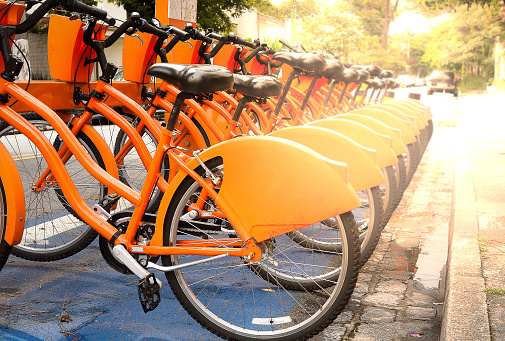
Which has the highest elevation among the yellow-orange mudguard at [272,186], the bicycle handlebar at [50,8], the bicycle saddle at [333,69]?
the bicycle handlebar at [50,8]

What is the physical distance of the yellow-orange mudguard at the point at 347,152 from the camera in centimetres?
353

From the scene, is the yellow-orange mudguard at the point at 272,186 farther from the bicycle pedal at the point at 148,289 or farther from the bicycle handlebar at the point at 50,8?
the bicycle handlebar at the point at 50,8

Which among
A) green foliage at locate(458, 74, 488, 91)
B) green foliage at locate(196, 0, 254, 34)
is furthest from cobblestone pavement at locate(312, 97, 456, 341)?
green foliage at locate(458, 74, 488, 91)

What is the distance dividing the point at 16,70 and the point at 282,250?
1715mm

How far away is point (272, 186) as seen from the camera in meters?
2.83

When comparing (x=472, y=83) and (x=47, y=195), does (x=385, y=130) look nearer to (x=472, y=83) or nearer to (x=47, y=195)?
(x=47, y=195)

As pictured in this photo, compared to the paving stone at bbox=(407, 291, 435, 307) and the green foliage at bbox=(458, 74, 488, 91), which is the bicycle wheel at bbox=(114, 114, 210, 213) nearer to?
the paving stone at bbox=(407, 291, 435, 307)

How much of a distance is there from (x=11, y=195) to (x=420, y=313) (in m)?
2.35

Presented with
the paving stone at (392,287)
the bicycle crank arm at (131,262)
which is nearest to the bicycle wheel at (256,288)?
the bicycle crank arm at (131,262)

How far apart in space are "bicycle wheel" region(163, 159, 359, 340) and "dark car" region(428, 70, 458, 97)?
4027 centimetres

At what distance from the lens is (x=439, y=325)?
3.33 metres

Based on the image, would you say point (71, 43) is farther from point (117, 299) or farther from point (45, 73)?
point (45, 73)

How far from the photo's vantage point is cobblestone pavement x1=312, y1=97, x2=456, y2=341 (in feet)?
10.7

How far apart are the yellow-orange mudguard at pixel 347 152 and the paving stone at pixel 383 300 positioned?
2.32 feet
